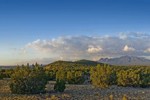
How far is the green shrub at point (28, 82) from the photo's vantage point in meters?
28.6

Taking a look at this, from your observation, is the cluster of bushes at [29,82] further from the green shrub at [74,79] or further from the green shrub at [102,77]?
the green shrub at [74,79]

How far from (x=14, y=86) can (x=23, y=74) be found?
1556 millimetres

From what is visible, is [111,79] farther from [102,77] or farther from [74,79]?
[74,79]

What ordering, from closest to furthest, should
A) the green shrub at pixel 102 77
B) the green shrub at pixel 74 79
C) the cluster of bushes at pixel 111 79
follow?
the green shrub at pixel 102 77 < the cluster of bushes at pixel 111 79 < the green shrub at pixel 74 79

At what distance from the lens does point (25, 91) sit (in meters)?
28.7

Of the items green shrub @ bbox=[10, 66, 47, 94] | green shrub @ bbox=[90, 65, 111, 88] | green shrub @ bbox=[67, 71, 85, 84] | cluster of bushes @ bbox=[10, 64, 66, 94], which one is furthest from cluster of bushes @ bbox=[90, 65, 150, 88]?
green shrub @ bbox=[10, 66, 47, 94]

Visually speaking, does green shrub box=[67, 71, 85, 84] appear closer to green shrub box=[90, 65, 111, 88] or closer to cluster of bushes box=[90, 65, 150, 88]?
cluster of bushes box=[90, 65, 150, 88]

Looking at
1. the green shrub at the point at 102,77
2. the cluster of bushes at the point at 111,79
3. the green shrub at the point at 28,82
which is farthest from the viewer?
the cluster of bushes at the point at 111,79

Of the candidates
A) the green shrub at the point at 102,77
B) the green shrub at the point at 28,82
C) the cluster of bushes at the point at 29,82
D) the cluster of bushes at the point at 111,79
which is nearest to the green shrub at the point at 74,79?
the cluster of bushes at the point at 111,79

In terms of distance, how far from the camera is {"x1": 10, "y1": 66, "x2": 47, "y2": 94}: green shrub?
28.6 meters

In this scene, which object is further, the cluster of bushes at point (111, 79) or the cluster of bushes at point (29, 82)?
the cluster of bushes at point (111, 79)

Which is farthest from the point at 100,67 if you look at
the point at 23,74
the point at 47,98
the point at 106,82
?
the point at 47,98

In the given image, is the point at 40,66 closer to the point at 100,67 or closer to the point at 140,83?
the point at 100,67

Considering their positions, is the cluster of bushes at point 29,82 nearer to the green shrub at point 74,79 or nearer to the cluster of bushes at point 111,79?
the cluster of bushes at point 111,79
